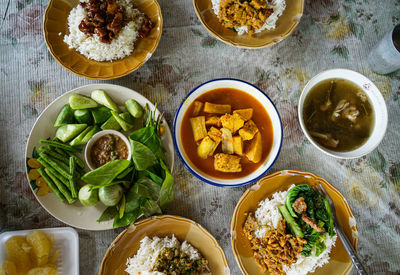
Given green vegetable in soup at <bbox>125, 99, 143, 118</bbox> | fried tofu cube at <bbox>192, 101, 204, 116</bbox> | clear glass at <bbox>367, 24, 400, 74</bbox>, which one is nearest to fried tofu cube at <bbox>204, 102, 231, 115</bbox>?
fried tofu cube at <bbox>192, 101, 204, 116</bbox>

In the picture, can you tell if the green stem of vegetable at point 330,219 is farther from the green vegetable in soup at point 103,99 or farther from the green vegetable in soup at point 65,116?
the green vegetable in soup at point 65,116

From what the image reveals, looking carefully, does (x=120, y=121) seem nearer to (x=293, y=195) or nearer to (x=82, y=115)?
(x=82, y=115)

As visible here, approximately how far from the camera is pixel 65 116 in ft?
6.45

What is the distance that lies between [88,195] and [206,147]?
2.58ft

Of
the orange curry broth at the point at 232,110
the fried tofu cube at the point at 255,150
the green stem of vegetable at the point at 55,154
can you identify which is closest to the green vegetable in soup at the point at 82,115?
the green stem of vegetable at the point at 55,154

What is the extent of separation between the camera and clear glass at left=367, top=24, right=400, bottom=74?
2.03m

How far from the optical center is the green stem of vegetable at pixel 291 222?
1958 mm

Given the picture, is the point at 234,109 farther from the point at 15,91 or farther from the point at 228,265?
the point at 15,91

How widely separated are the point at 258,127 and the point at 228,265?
0.93 meters

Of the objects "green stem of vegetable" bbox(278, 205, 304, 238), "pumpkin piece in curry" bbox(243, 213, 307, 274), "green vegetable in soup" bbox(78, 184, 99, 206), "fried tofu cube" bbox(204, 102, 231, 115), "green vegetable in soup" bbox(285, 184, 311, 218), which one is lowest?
"pumpkin piece in curry" bbox(243, 213, 307, 274)

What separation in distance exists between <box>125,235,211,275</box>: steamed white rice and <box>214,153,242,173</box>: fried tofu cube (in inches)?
21.5

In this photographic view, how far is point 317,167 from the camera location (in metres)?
2.18

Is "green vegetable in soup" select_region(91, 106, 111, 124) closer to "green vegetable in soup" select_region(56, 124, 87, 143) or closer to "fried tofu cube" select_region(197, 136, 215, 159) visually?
"green vegetable in soup" select_region(56, 124, 87, 143)

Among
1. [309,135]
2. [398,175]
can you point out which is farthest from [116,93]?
[398,175]
